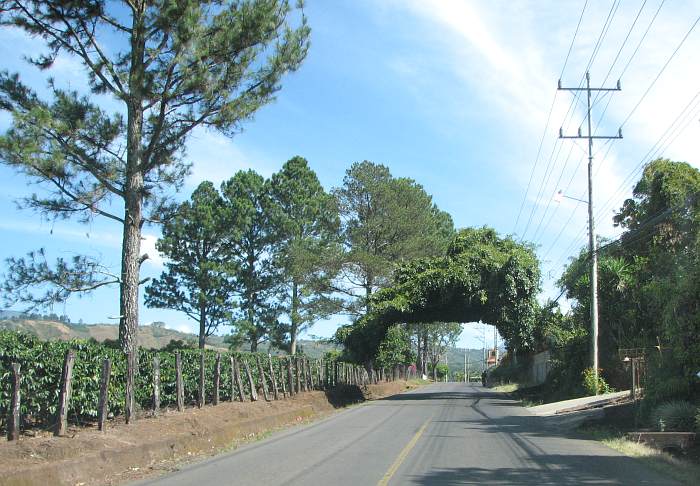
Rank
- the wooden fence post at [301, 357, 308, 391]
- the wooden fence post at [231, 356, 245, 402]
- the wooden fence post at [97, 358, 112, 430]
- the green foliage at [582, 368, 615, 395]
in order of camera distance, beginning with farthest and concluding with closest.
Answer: the wooden fence post at [301, 357, 308, 391], the green foliage at [582, 368, 615, 395], the wooden fence post at [231, 356, 245, 402], the wooden fence post at [97, 358, 112, 430]

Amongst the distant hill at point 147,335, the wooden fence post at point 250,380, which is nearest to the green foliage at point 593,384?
the wooden fence post at point 250,380

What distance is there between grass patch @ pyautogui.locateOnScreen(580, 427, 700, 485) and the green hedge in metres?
11.0

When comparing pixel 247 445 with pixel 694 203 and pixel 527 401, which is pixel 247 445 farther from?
pixel 527 401

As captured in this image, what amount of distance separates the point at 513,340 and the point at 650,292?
59.8ft

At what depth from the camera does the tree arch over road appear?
3519 centimetres

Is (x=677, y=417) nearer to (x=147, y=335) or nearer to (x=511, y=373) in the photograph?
(x=511, y=373)

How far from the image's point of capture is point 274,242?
49.9 meters

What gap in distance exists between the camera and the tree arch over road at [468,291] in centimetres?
3519

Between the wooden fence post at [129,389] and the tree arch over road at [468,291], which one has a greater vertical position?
the tree arch over road at [468,291]

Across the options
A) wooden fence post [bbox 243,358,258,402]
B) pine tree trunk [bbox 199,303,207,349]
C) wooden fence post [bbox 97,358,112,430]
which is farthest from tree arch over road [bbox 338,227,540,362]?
wooden fence post [bbox 97,358,112,430]

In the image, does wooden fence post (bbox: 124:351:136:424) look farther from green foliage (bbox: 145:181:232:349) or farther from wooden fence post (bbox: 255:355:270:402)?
green foliage (bbox: 145:181:232:349)

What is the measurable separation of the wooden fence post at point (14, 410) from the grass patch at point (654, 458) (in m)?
10.7

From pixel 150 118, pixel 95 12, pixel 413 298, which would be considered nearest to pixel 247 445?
pixel 150 118

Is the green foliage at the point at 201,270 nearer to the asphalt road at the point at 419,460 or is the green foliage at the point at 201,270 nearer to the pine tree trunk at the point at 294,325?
the pine tree trunk at the point at 294,325
